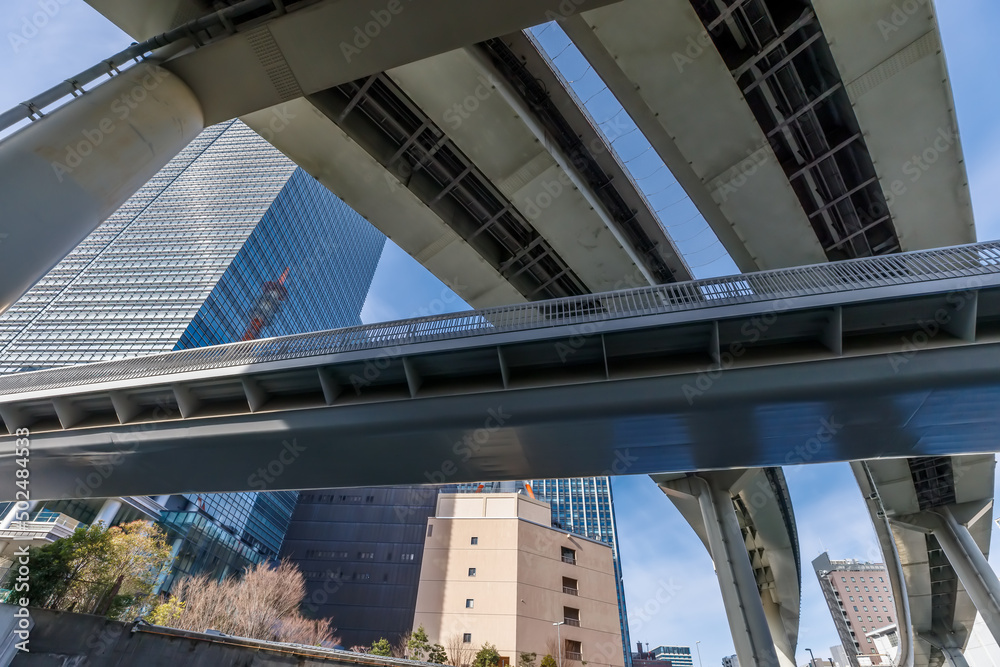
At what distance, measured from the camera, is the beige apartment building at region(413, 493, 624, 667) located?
3478cm

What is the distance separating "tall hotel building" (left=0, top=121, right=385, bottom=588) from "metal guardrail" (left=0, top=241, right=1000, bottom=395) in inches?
1284

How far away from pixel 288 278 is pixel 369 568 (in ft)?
154

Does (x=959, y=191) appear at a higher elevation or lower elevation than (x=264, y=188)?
lower

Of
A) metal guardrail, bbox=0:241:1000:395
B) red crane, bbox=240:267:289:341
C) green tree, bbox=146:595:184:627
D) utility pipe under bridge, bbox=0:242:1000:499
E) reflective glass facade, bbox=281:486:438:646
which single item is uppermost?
red crane, bbox=240:267:289:341

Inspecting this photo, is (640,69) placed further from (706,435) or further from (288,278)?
(288,278)

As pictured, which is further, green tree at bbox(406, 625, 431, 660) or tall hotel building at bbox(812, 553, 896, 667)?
tall hotel building at bbox(812, 553, 896, 667)

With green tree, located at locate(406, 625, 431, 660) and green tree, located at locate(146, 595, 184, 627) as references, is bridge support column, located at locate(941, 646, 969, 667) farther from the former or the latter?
green tree, located at locate(146, 595, 184, 627)

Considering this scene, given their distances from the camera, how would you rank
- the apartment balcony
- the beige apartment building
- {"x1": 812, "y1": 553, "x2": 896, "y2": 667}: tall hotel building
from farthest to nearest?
1. {"x1": 812, "y1": 553, "x2": 896, "y2": 667}: tall hotel building
2. the beige apartment building
3. the apartment balcony

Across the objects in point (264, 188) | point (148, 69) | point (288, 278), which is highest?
point (264, 188)

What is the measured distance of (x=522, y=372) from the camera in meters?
10.1

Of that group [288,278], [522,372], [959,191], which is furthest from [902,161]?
[288,278]

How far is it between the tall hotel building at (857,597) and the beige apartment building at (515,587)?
8987 cm

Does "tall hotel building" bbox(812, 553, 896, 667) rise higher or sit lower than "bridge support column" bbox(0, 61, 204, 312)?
A: higher

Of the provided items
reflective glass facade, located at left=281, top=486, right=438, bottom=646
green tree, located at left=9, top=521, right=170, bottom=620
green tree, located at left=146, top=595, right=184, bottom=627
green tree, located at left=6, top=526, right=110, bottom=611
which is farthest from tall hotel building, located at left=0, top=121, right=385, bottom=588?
green tree, located at left=6, top=526, right=110, bottom=611
